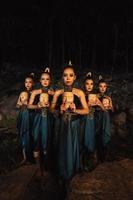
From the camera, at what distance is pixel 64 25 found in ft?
63.9

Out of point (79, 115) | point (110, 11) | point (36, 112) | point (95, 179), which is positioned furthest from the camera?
point (110, 11)

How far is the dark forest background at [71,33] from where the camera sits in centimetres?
1911

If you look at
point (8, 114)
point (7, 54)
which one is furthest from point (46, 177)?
point (7, 54)

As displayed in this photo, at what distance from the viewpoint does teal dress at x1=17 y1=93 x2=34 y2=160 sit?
789 centimetres

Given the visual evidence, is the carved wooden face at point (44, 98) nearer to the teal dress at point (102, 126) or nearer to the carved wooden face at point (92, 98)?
the carved wooden face at point (92, 98)

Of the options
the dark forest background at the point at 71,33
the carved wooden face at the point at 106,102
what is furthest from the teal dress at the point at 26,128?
the dark forest background at the point at 71,33

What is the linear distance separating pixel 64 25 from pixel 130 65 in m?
3.94

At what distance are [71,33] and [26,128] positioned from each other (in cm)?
1243

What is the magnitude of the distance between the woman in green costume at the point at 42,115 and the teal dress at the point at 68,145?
382 mm

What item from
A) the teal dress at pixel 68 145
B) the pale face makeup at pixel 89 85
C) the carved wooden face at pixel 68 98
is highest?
the pale face makeup at pixel 89 85

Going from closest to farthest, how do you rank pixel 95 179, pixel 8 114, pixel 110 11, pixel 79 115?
pixel 95 179 → pixel 79 115 → pixel 8 114 → pixel 110 11

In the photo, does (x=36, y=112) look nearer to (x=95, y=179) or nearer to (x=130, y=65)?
(x=95, y=179)

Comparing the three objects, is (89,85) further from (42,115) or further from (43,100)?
(42,115)

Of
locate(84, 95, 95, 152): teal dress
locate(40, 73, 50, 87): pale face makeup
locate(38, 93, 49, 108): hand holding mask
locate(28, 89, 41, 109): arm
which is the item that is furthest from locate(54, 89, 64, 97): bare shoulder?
locate(84, 95, 95, 152): teal dress
